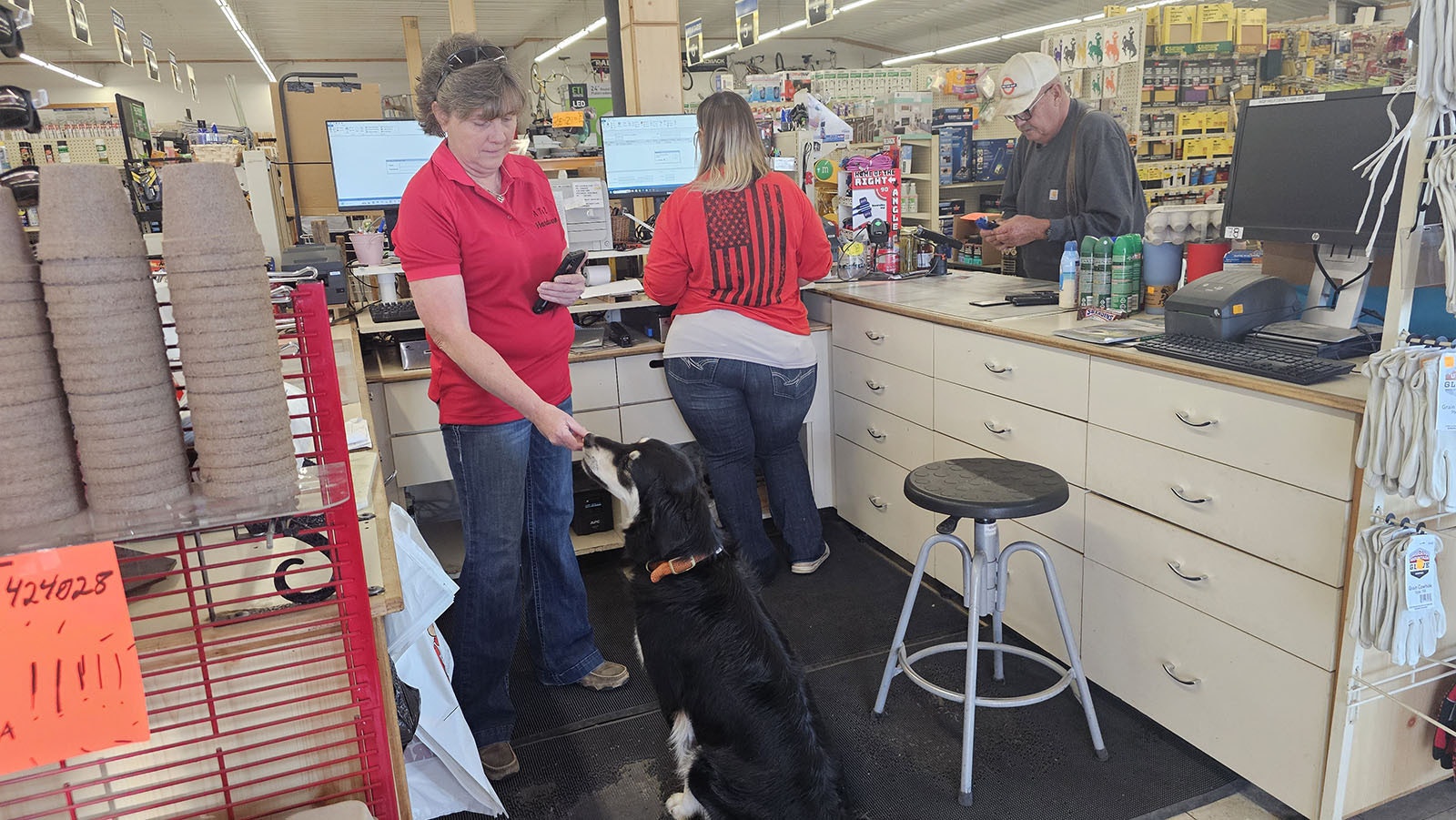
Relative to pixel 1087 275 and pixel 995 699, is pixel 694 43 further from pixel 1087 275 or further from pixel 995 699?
pixel 995 699

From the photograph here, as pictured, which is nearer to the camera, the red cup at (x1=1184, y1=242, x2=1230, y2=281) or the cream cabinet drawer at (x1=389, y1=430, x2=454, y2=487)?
the red cup at (x1=1184, y1=242, x2=1230, y2=281)

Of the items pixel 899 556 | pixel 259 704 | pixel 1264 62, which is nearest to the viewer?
pixel 259 704

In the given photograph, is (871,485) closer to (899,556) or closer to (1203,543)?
(899,556)

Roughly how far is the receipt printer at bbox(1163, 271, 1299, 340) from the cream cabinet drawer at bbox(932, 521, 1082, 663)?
0.68 m

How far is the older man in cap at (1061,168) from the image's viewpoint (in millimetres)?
3305

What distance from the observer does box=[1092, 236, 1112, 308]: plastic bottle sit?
106 inches

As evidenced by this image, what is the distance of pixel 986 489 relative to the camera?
82.8 inches

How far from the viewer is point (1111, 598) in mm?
2350

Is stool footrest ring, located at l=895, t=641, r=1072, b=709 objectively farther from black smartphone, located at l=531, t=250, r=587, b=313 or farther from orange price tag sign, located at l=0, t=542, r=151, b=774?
orange price tag sign, located at l=0, t=542, r=151, b=774

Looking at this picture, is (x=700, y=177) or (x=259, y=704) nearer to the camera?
(x=259, y=704)

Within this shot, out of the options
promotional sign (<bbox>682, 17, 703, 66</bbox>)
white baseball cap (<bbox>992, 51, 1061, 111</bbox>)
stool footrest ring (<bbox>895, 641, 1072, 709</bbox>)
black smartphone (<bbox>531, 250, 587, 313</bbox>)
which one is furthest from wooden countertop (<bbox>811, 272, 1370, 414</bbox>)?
promotional sign (<bbox>682, 17, 703, 66</bbox>)

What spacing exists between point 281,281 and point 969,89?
26.8 ft

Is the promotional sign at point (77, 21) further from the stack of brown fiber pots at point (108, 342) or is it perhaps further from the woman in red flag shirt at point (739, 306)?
the stack of brown fiber pots at point (108, 342)

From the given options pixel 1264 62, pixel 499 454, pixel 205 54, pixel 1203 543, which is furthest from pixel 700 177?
pixel 205 54
